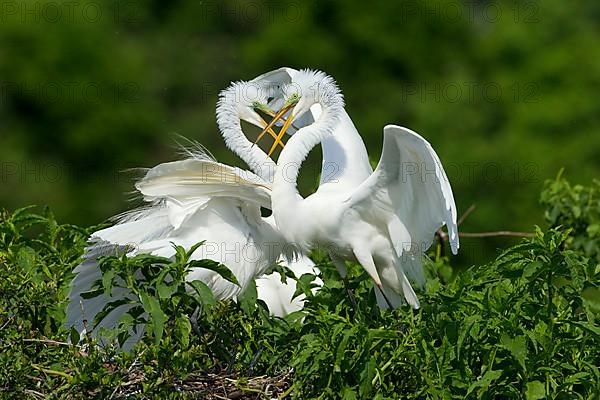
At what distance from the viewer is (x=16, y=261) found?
5.19 m

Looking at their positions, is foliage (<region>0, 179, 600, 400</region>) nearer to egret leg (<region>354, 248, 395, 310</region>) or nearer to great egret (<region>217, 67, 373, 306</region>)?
egret leg (<region>354, 248, 395, 310</region>)

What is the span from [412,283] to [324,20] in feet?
79.0

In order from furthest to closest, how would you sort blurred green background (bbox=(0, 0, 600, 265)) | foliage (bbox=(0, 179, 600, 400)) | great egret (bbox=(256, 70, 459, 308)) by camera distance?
blurred green background (bbox=(0, 0, 600, 265)) → great egret (bbox=(256, 70, 459, 308)) → foliage (bbox=(0, 179, 600, 400))

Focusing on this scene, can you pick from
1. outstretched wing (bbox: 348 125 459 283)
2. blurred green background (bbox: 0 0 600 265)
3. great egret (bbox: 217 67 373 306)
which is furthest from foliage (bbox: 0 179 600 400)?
blurred green background (bbox: 0 0 600 265)

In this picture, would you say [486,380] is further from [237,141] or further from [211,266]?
[237,141]

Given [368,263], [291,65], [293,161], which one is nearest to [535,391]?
[368,263]

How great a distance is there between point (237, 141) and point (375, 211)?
0.85 m

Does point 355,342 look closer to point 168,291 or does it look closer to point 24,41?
point 168,291

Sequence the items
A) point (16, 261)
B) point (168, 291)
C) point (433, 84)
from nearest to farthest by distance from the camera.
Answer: point (168, 291), point (16, 261), point (433, 84)

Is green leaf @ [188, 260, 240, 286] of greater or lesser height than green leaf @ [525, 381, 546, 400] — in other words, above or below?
above

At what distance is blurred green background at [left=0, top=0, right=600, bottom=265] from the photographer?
897 inches

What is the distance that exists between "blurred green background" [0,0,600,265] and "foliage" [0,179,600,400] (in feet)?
52.7

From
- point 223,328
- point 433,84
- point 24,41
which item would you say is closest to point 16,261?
point 223,328

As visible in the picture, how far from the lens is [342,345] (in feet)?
14.7
